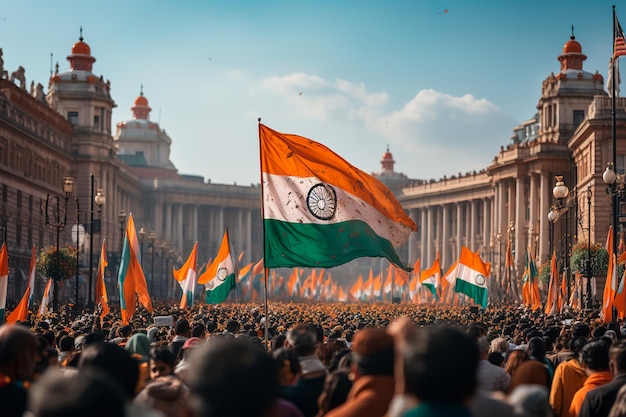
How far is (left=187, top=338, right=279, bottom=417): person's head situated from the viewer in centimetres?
572

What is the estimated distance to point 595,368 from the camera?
1158cm

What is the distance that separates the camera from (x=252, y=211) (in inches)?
7141

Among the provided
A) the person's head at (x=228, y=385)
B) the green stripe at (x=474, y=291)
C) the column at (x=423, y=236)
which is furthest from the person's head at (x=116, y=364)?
the column at (x=423, y=236)

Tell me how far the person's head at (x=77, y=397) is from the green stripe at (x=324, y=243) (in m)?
15.4

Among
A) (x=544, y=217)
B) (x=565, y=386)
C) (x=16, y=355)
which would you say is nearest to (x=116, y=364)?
(x=16, y=355)

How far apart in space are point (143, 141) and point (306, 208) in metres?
162

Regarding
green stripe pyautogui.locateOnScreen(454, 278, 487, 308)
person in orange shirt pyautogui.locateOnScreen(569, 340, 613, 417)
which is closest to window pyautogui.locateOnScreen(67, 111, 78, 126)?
green stripe pyautogui.locateOnScreen(454, 278, 487, 308)

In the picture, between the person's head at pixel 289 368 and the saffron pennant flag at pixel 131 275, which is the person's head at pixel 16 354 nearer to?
the person's head at pixel 289 368

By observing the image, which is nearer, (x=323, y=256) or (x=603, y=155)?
(x=323, y=256)

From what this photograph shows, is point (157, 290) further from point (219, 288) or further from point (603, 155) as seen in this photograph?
point (219, 288)

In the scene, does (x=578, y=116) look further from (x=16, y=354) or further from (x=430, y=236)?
(x=16, y=354)

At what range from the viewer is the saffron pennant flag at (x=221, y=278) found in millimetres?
49281

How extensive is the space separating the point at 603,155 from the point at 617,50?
45431 mm

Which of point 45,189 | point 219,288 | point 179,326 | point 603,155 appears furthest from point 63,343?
point 45,189
